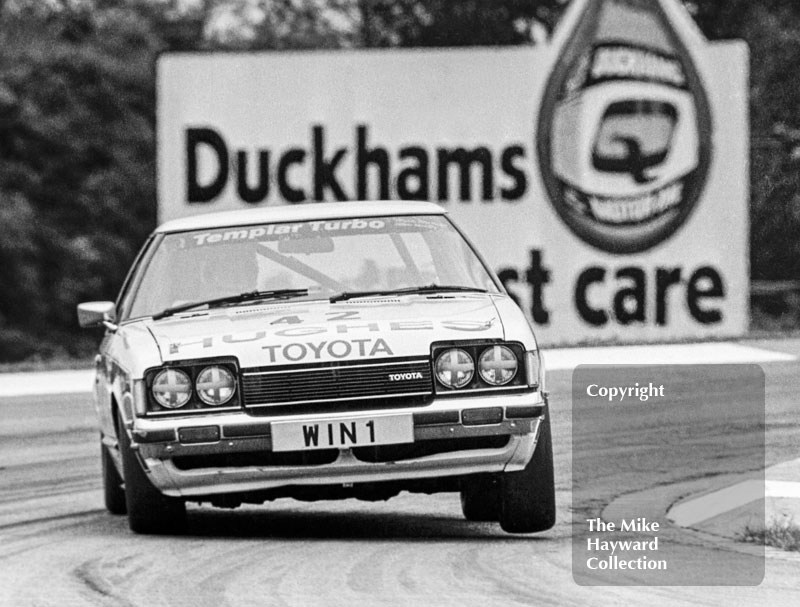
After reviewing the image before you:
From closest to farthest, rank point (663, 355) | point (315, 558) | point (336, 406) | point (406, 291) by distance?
1. point (315, 558)
2. point (336, 406)
3. point (406, 291)
4. point (663, 355)

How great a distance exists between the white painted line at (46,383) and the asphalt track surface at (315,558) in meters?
6.54

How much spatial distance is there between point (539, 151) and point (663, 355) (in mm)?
3920

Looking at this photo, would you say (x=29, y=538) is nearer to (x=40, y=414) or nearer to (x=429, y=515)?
(x=429, y=515)

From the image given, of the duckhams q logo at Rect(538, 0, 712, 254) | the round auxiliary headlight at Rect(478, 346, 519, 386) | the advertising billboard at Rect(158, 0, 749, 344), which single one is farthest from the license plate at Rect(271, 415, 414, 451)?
the duckhams q logo at Rect(538, 0, 712, 254)

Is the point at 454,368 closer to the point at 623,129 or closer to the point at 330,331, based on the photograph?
the point at 330,331

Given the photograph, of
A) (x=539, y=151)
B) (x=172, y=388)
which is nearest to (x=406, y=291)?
(x=172, y=388)

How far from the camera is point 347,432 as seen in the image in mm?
7891

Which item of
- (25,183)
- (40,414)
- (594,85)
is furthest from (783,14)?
(40,414)

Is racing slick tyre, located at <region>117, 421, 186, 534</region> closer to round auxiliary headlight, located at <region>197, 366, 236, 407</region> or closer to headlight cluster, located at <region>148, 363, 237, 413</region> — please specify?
headlight cluster, located at <region>148, 363, 237, 413</region>

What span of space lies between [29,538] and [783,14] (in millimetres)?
34499

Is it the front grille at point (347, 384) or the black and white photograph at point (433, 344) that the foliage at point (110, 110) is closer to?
the black and white photograph at point (433, 344)

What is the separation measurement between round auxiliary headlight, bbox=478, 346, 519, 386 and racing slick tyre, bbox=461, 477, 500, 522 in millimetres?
887

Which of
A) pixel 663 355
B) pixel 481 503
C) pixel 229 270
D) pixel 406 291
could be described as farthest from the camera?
pixel 663 355

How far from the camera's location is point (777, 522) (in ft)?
29.0
